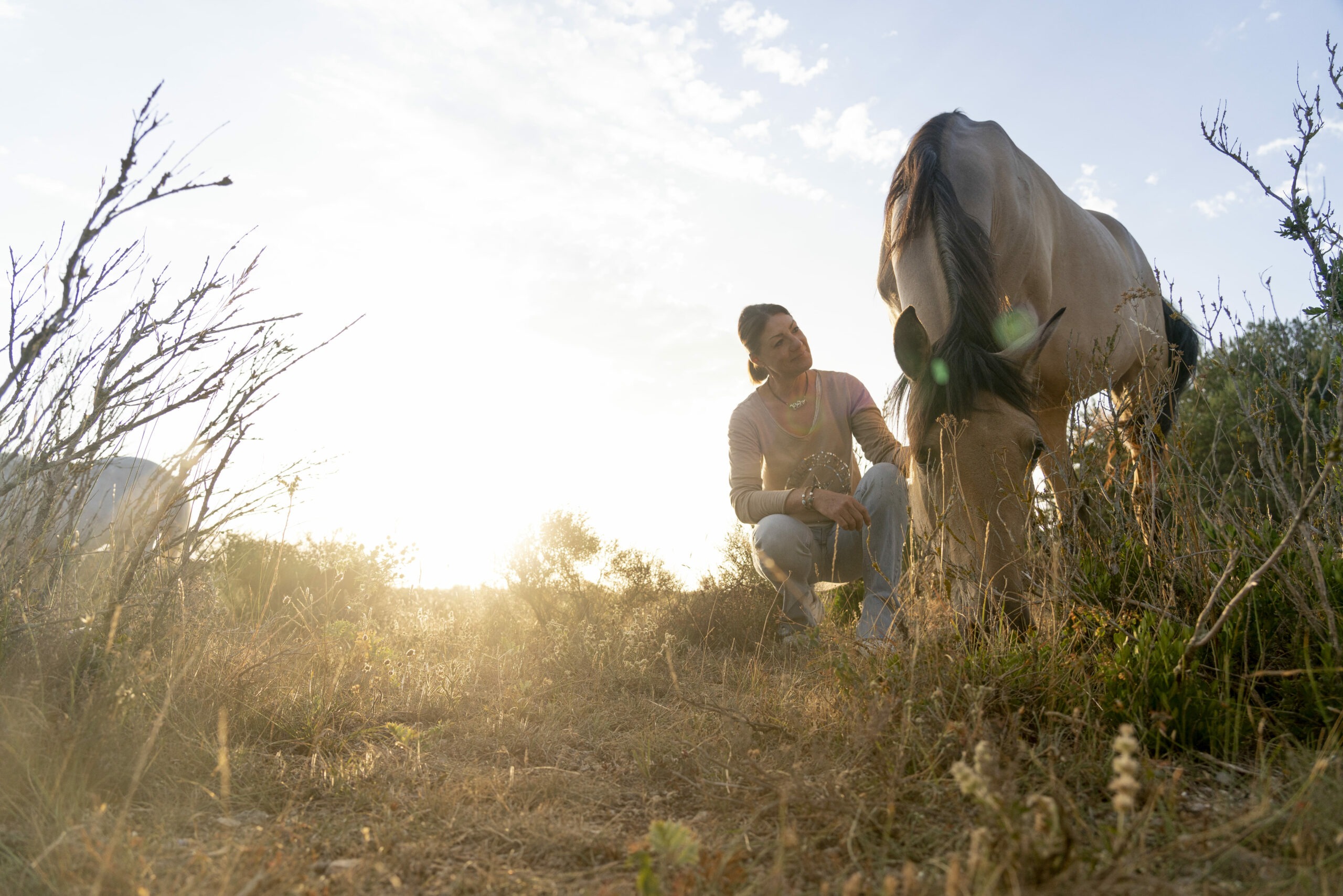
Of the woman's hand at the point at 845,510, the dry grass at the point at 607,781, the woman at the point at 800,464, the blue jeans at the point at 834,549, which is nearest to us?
the dry grass at the point at 607,781

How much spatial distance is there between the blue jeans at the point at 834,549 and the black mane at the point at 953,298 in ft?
2.92

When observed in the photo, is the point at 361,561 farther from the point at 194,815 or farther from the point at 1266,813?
the point at 1266,813

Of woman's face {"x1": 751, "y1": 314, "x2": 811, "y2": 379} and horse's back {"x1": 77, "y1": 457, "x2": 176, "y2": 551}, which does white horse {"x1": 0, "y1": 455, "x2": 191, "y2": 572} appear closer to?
horse's back {"x1": 77, "y1": 457, "x2": 176, "y2": 551}

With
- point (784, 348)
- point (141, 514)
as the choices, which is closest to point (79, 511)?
point (141, 514)

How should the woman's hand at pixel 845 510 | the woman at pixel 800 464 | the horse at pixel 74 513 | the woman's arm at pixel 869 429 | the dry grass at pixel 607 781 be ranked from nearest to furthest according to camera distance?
the dry grass at pixel 607 781, the horse at pixel 74 513, the woman's hand at pixel 845 510, the woman at pixel 800 464, the woman's arm at pixel 869 429

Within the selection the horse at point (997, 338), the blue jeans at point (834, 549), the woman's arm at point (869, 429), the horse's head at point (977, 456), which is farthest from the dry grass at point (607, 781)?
the woman's arm at point (869, 429)

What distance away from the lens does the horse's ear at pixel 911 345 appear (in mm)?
3033

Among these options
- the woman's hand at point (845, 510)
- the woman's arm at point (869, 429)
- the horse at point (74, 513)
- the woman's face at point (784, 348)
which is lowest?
the horse at point (74, 513)

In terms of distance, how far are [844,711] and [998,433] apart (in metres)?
1.19

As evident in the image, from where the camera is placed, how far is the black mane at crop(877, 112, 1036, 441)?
2.80m

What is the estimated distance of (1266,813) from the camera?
1387 mm

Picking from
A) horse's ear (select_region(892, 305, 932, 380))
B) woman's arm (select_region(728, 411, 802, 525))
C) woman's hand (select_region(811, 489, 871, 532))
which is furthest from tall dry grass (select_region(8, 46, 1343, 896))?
woman's arm (select_region(728, 411, 802, 525))

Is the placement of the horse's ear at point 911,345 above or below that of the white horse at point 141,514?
above

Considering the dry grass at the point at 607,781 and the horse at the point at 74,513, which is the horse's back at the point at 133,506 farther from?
the dry grass at the point at 607,781
